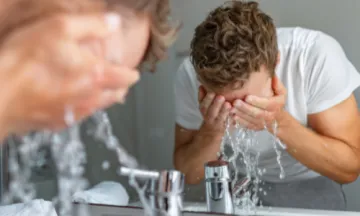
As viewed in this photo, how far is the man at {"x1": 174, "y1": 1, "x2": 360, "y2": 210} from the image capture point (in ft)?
2.14

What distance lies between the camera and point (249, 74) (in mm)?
635

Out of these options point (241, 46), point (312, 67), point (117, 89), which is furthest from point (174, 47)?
point (117, 89)

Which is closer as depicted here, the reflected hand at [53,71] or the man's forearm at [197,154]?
the reflected hand at [53,71]

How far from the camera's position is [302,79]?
27.6 inches

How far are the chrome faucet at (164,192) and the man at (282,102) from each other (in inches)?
3.8

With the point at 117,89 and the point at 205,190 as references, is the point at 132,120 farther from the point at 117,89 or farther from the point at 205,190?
the point at 117,89

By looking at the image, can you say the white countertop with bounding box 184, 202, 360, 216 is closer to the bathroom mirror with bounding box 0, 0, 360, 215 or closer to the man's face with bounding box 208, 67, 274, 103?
the bathroom mirror with bounding box 0, 0, 360, 215

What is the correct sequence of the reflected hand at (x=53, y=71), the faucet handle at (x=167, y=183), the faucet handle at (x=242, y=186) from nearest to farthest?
the reflected hand at (x=53, y=71) < the faucet handle at (x=167, y=183) < the faucet handle at (x=242, y=186)

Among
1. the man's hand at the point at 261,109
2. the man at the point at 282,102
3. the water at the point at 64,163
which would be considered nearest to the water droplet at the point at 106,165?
the water at the point at 64,163

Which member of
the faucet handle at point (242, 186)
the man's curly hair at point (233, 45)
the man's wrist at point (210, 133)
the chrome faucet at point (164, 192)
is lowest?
the faucet handle at point (242, 186)

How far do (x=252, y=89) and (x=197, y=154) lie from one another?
14 cm

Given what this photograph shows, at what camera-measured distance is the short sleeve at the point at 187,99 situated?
716 mm

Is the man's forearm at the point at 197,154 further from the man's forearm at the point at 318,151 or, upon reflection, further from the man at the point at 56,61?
the man at the point at 56,61

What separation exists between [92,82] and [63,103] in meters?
0.02
